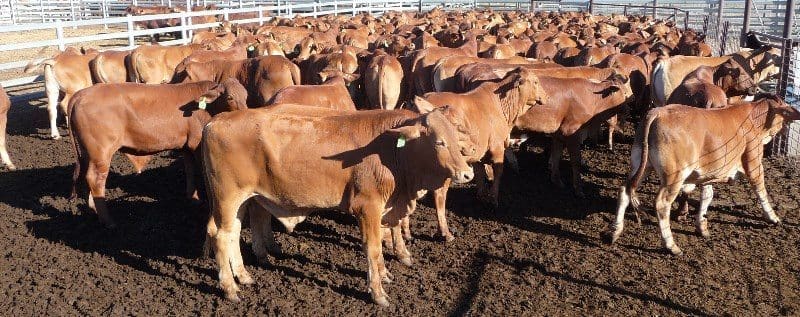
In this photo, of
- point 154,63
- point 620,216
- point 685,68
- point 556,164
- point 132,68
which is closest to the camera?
point 620,216

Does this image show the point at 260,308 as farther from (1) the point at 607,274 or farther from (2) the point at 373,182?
A: (1) the point at 607,274

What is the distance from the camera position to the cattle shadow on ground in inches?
229

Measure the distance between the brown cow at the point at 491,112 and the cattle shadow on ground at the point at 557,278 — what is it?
2.31 ft

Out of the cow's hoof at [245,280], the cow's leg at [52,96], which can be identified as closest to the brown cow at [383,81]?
the cow's hoof at [245,280]

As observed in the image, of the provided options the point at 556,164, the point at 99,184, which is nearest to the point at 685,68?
the point at 556,164

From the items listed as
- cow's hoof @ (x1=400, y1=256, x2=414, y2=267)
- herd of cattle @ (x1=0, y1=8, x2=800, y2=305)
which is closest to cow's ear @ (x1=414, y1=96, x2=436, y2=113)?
herd of cattle @ (x1=0, y1=8, x2=800, y2=305)

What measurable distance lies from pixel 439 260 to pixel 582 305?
1504 millimetres

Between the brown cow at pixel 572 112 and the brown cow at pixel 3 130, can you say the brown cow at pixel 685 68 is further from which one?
the brown cow at pixel 3 130

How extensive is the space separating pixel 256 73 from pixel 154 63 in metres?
3.19

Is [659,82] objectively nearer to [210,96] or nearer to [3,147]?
[210,96]

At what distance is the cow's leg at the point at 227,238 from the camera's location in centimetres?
578

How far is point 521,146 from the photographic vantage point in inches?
455

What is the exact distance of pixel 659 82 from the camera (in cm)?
1095

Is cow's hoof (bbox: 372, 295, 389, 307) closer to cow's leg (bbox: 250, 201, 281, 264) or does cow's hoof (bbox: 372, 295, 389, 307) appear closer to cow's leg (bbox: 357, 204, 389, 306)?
cow's leg (bbox: 357, 204, 389, 306)
